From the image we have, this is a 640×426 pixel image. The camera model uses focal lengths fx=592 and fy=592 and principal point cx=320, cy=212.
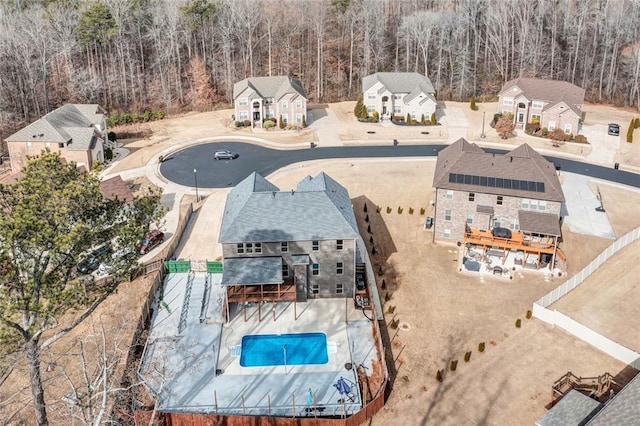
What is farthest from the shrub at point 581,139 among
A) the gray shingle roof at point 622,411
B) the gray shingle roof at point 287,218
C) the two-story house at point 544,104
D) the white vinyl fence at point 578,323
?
the gray shingle roof at point 622,411

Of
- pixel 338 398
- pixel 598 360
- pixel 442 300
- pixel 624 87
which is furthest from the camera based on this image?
pixel 624 87

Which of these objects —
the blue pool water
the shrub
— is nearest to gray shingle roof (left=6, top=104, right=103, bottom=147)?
the blue pool water

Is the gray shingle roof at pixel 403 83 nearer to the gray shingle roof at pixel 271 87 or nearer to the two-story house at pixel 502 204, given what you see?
the gray shingle roof at pixel 271 87

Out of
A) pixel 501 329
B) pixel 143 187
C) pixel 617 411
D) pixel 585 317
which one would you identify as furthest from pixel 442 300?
pixel 143 187

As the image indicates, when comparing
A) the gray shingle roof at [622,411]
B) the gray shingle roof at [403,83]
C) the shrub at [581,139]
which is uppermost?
the gray shingle roof at [403,83]

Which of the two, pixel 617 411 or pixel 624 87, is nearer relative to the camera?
pixel 617 411

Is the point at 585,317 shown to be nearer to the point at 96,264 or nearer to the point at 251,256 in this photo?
the point at 251,256

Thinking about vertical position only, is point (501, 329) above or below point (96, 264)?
below

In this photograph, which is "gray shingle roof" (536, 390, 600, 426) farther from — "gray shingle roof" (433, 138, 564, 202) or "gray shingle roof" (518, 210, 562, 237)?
"gray shingle roof" (433, 138, 564, 202)

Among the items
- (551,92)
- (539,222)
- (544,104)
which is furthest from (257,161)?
(551,92)
